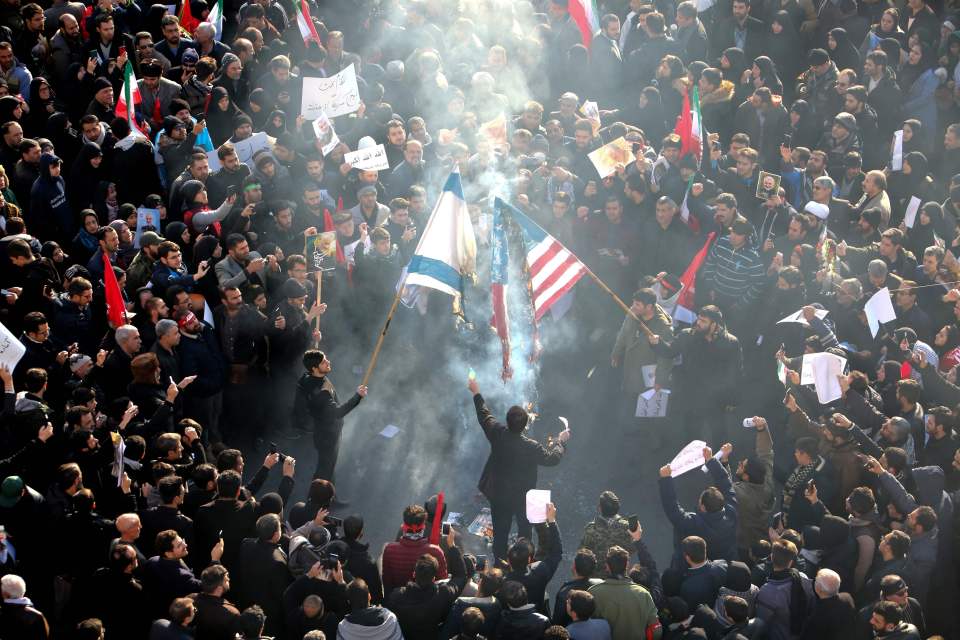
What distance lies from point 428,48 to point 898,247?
21.3 ft

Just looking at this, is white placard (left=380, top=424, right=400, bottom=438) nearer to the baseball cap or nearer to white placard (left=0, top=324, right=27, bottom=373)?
white placard (left=0, top=324, right=27, bottom=373)

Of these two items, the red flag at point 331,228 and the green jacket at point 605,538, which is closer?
the green jacket at point 605,538

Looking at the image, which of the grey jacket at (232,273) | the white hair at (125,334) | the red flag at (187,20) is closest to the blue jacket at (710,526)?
the grey jacket at (232,273)

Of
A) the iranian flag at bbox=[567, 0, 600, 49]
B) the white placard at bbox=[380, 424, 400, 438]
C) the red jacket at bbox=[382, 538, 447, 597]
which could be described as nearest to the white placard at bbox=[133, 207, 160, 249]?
the white placard at bbox=[380, 424, 400, 438]

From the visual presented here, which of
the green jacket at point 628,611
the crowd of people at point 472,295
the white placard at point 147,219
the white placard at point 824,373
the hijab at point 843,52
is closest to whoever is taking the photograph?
the green jacket at point 628,611

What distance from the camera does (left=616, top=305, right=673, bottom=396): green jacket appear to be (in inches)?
476

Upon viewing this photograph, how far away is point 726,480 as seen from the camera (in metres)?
10.0

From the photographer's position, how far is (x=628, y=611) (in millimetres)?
8539

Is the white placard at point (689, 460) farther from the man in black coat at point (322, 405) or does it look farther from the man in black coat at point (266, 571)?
the man in black coat at point (266, 571)

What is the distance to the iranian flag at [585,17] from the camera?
53.8 feet

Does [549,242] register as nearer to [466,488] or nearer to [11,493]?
[466,488]

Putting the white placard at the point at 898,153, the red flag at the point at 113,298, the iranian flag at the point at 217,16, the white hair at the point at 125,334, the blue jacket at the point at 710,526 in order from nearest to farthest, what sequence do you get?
the blue jacket at the point at 710,526
the white hair at the point at 125,334
the red flag at the point at 113,298
the white placard at the point at 898,153
the iranian flag at the point at 217,16

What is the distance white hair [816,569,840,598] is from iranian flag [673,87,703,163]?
631 cm

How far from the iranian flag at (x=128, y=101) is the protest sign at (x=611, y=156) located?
5059 millimetres
